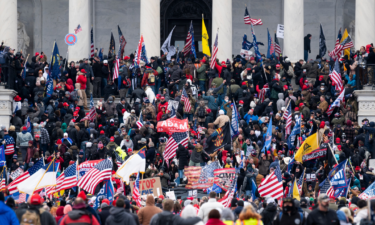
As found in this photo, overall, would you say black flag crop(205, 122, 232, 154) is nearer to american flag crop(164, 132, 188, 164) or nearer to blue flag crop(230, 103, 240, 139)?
blue flag crop(230, 103, 240, 139)

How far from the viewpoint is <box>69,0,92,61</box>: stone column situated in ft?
144

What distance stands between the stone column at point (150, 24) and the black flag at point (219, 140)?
12730 millimetres

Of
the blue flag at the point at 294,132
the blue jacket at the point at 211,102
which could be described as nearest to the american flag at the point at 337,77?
the blue jacket at the point at 211,102

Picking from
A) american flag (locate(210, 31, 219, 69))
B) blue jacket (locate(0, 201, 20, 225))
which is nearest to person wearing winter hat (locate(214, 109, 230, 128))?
american flag (locate(210, 31, 219, 69))

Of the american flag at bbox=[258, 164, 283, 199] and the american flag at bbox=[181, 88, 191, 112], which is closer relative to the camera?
the american flag at bbox=[258, 164, 283, 199]

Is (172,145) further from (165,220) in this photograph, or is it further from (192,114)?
(165,220)

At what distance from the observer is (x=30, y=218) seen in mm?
16812

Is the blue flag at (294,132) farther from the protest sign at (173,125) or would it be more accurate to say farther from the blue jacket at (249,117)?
the protest sign at (173,125)

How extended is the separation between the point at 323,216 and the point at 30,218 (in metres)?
5.78

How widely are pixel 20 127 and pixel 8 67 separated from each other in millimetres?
3478

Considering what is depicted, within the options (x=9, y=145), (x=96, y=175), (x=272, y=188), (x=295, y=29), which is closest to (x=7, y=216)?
(x=96, y=175)

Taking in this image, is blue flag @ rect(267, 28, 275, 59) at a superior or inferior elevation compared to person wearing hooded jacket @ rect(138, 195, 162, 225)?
superior

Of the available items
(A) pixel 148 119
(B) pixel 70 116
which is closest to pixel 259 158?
(A) pixel 148 119

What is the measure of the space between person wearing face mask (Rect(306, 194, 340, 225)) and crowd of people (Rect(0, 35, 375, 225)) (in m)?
5.83
